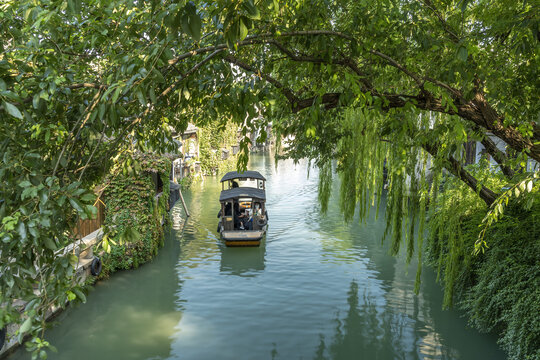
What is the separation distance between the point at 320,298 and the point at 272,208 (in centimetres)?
1281

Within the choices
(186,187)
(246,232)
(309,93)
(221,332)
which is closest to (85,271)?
(221,332)

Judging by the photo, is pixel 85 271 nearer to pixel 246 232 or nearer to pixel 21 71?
pixel 246 232

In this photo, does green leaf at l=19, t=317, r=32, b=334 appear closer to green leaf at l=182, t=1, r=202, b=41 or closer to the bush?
green leaf at l=182, t=1, r=202, b=41

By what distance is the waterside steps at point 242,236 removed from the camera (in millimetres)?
16438

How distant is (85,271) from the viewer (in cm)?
1190

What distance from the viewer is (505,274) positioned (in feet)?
26.5

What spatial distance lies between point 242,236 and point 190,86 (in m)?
11.9

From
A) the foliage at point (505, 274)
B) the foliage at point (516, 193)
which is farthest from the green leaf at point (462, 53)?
the foliage at point (505, 274)

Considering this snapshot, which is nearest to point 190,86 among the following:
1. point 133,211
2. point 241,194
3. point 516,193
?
point 516,193

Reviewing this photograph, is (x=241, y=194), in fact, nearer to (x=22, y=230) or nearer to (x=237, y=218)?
(x=237, y=218)

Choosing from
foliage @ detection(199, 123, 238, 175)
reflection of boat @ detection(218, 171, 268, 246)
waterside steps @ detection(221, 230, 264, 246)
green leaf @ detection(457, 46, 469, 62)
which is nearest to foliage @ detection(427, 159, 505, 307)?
green leaf @ detection(457, 46, 469, 62)

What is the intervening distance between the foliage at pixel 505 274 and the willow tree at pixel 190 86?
1.14 m

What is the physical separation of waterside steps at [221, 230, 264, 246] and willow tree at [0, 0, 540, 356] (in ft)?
28.2

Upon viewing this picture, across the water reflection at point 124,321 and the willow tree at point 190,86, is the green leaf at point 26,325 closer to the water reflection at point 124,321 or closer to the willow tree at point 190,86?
the willow tree at point 190,86
